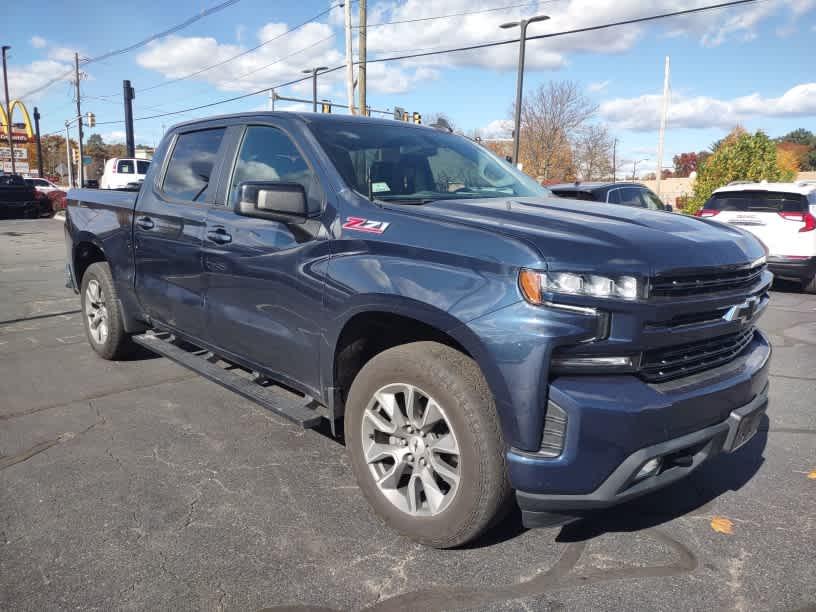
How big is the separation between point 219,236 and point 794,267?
9.05 meters

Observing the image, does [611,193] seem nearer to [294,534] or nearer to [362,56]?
[294,534]

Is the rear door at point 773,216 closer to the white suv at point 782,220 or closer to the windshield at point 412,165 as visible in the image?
the white suv at point 782,220

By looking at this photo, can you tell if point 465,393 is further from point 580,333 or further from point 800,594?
point 800,594

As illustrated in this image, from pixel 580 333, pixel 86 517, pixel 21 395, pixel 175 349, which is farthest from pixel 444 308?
pixel 21 395

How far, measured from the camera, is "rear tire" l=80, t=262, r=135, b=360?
17.0ft

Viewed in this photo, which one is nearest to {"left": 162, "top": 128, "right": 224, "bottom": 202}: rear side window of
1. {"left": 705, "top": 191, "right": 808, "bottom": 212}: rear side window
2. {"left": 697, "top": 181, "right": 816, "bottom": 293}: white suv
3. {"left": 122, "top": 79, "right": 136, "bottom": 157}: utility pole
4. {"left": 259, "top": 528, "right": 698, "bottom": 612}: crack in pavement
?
{"left": 259, "top": 528, "right": 698, "bottom": 612}: crack in pavement

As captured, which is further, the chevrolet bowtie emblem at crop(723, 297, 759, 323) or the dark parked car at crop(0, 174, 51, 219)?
the dark parked car at crop(0, 174, 51, 219)

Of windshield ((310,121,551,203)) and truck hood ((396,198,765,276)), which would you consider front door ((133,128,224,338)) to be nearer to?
windshield ((310,121,551,203))

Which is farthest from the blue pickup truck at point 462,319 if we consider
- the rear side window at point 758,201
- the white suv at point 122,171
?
the white suv at point 122,171

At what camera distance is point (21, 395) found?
15.4 ft

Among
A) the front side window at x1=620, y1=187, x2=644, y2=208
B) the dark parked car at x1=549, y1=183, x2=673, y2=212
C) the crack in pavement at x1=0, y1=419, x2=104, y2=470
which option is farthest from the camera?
the front side window at x1=620, y1=187, x2=644, y2=208

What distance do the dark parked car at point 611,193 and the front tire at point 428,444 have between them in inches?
277

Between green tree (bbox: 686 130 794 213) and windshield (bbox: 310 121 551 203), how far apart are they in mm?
17762

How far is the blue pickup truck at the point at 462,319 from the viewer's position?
226 cm
